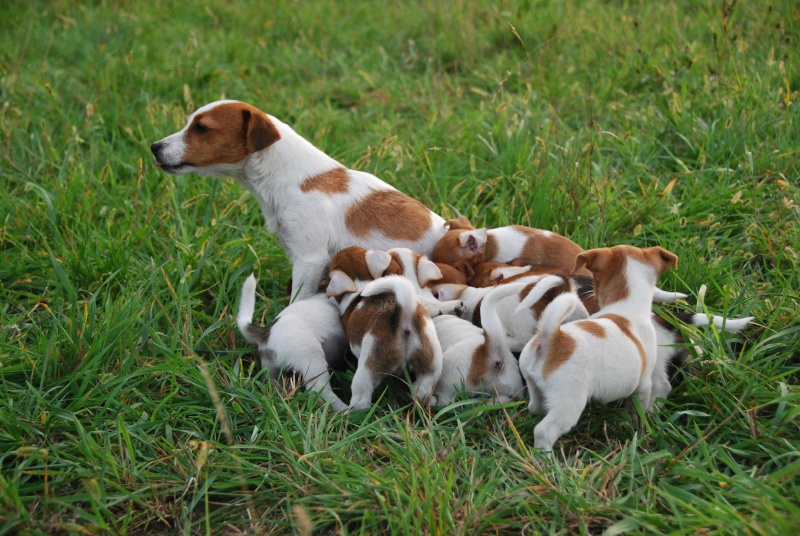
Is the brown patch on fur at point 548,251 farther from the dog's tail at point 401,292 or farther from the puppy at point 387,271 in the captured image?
the dog's tail at point 401,292

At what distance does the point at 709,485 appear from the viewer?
2.94 m

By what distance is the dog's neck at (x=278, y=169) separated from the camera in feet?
14.5

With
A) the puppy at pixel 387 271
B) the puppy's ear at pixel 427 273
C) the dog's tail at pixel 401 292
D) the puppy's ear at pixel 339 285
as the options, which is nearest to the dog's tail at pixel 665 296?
the puppy at pixel 387 271

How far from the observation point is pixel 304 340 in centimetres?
367

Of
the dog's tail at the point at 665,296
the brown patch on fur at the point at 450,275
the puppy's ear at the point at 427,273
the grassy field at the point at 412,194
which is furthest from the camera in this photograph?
the brown patch on fur at the point at 450,275

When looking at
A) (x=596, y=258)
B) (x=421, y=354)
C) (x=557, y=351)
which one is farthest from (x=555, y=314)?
(x=421, y=354)

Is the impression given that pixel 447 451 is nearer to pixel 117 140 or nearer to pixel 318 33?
pixel 117 140

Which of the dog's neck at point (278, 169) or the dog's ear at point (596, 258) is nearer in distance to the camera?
the dog's ear at point (596, 258)

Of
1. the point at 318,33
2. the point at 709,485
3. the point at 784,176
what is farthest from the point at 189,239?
the point at 318,33

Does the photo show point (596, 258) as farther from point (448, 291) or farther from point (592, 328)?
point (448, 291)

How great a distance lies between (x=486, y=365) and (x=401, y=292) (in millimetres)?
501

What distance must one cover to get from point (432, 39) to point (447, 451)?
18.5ft

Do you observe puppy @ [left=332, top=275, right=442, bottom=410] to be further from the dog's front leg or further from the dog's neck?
the dog's neck

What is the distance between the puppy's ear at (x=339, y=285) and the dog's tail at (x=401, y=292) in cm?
24
